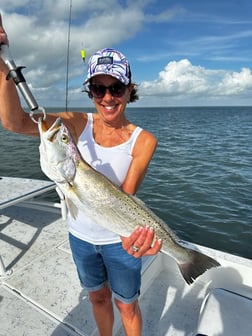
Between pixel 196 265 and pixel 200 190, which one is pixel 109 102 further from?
pixel 200 190

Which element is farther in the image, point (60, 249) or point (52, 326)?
point (60, 249)

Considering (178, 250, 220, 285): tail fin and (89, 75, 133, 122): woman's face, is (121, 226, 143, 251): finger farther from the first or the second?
(89, 75, 133, 122): woman's face

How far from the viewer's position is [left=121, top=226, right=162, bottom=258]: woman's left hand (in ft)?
7.83

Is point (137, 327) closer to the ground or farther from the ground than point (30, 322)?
farther from the ground

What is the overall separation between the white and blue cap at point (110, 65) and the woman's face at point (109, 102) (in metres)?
0.06

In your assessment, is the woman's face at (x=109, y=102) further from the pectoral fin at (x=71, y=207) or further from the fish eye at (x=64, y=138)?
the pectoral fin at (x=71, y=207)

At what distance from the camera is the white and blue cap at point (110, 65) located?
2402 millimetres

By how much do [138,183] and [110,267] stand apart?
2.83ft

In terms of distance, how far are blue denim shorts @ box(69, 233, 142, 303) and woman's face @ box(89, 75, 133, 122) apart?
3.82ft

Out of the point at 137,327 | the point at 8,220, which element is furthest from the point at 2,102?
the point at 8,220

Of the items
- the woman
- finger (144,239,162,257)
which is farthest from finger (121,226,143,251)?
finger (144,239,162,257)

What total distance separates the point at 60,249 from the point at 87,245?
9.86ft

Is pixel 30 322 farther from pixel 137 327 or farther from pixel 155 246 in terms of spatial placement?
pixel 155 246

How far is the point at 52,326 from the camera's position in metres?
3.62
